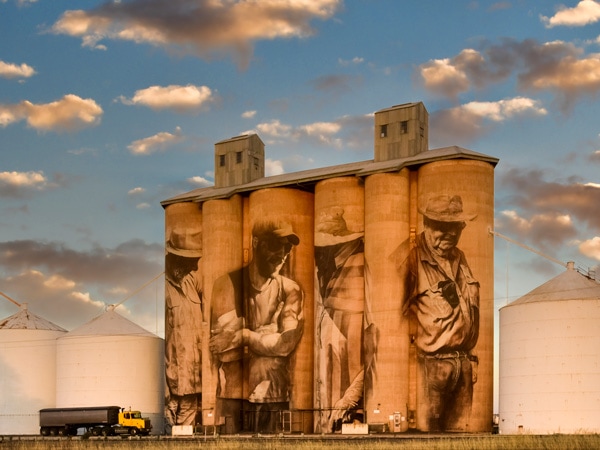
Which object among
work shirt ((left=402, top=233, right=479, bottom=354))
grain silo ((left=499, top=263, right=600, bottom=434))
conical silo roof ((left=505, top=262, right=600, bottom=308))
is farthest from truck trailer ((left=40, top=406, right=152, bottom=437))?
conical silo roof ((left=505, top=262, right=600, bottom=308))

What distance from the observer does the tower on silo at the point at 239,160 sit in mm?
117688

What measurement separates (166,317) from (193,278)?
17.9 feet

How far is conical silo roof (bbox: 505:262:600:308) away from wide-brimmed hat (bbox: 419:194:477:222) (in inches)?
457

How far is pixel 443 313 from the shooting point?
94.4 meters

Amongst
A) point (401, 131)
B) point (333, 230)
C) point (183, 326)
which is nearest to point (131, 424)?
Answer: point (183, 326)

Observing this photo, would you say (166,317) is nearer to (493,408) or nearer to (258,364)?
(258,364)

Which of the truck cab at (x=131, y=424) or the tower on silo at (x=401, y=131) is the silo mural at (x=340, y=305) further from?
the truck cab at (x=131, y=424)

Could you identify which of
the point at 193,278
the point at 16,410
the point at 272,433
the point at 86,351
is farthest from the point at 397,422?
the point at 16,410

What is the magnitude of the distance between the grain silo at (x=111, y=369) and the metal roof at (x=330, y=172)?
15.7 m

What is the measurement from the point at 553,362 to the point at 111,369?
55595 millimetres

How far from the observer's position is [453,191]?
96.5m

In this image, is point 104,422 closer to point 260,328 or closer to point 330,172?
point 260,328

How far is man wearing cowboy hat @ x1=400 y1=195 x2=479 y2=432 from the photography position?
93.0 metres

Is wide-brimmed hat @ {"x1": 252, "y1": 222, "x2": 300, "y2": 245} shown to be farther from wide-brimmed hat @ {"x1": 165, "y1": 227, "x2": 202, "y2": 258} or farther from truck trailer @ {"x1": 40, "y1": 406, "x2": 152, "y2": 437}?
truck trailer @ {"x1": 40, "y1": 406, "x2": 152, "y2": 437}
